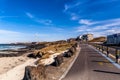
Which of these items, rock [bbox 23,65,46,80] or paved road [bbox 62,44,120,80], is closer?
rock [bbox 23,65,46,80]

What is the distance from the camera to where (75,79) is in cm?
1009

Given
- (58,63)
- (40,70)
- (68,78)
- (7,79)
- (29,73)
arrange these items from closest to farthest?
(29,73) → (40,70) → (68,78) → (58,63) → (7,79)

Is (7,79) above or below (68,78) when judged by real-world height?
below

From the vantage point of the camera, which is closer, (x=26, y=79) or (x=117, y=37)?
(x=26, y=79)

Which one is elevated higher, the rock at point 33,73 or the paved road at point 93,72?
the rock at point 33,73

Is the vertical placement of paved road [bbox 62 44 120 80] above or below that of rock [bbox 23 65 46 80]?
below

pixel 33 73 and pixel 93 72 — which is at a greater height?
pixel 33 73

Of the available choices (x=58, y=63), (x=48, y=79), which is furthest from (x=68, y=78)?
(x=58, y=63)

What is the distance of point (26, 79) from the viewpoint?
9.18m

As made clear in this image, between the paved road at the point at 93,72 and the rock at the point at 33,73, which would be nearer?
the rock at the point at 33,73

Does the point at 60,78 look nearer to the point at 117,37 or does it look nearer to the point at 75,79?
the point at 75,79

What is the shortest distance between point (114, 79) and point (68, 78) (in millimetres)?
2601

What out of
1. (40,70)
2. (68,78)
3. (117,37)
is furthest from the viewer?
(117,37)

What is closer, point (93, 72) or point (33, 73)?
point (33, 73)
